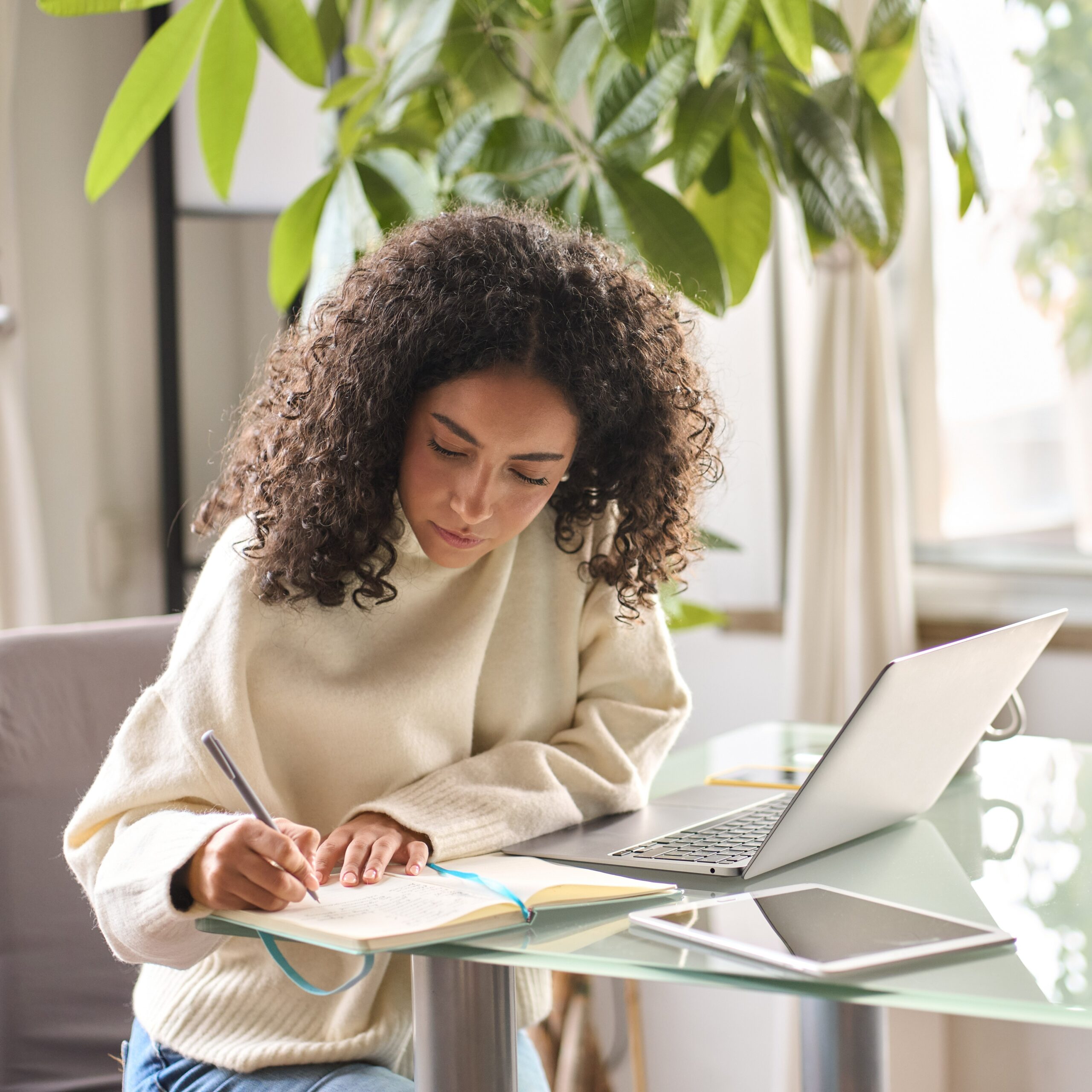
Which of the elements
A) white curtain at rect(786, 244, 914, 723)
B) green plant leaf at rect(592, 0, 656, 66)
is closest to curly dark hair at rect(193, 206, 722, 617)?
green plant leaf at rect(592, 0, 656, 66)

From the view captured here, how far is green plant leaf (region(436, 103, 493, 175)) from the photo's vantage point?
1438mm

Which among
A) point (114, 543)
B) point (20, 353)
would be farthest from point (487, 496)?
point (114, 543)

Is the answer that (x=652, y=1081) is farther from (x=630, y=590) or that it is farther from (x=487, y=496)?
(x=487, y=496)

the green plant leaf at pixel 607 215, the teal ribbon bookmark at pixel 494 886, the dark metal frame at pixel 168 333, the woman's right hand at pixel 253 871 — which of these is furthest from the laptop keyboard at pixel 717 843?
the dark metal frame at pixel 168 333

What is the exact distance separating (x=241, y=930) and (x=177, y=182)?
1854 millimetres

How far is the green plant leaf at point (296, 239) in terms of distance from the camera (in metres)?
1.56

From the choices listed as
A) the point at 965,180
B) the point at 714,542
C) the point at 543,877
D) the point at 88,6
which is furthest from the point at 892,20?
the point at 543,877

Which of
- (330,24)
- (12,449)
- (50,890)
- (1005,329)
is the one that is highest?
(330,24)

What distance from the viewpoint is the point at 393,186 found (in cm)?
147

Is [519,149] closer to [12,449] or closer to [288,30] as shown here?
[288,30]

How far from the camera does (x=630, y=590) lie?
1200mm

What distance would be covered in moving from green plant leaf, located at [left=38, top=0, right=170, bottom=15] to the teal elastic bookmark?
3.04 feet

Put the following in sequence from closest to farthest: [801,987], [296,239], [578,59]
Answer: [801,987] → [578,59] → [296,239]

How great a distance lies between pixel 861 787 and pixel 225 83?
1.03 m
